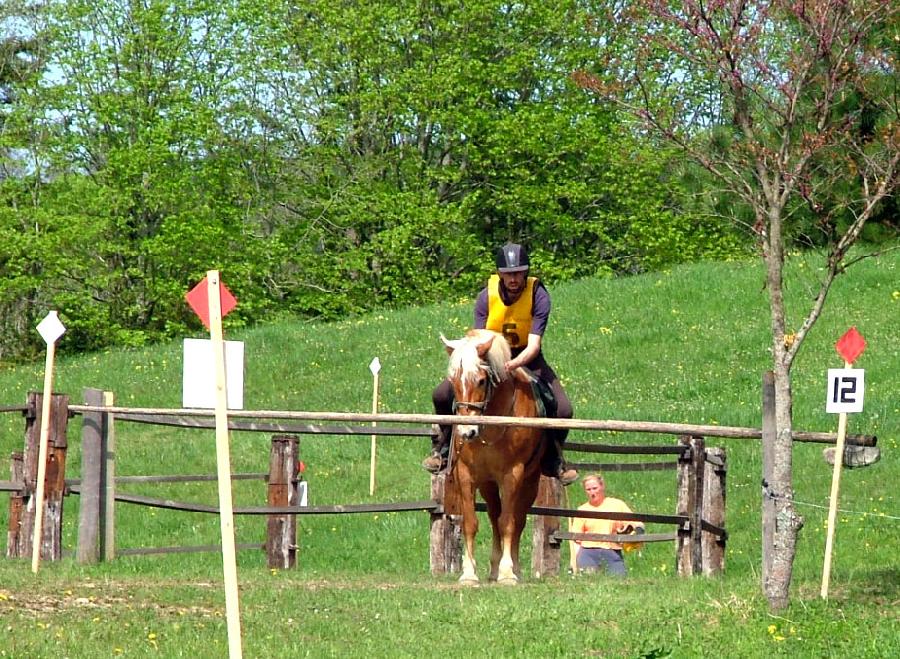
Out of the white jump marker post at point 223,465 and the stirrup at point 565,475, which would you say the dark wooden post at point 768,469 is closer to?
the stirrup at point 565,475

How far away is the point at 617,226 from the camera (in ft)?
168

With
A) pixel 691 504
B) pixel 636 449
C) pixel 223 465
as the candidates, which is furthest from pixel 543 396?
pixel 223 465

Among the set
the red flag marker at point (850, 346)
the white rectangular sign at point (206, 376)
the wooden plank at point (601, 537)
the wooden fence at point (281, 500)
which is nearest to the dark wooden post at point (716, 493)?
the wooden fence at point (281, 500)

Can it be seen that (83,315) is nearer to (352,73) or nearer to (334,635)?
(352,73)

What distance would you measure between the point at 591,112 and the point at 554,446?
122 feet

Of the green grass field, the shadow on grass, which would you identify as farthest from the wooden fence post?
the shadow on grass

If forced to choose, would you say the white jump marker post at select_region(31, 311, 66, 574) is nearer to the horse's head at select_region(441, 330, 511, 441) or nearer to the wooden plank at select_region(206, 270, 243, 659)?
the horse's head at select_region(441, 330, 511, 441)

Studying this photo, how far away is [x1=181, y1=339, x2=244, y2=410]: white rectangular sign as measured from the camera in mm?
9070

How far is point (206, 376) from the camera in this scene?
942cm

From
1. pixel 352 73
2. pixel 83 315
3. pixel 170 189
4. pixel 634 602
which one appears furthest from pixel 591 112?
pixel 634 602

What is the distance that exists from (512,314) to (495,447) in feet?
3.60

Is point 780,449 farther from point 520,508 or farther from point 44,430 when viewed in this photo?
point 44,430

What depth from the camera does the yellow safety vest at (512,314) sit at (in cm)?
1290

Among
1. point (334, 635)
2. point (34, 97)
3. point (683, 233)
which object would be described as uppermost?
point (34, 97)
